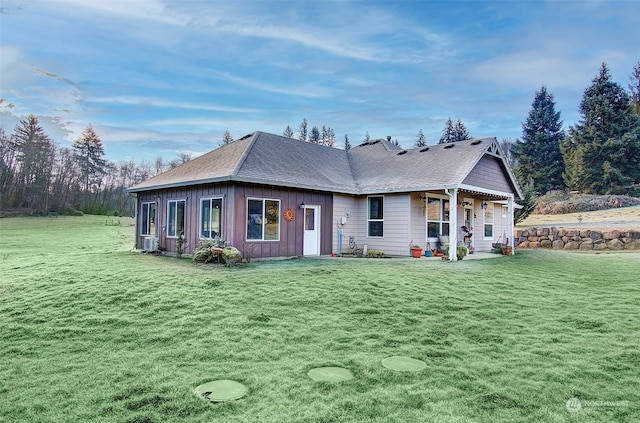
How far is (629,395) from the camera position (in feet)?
11.3

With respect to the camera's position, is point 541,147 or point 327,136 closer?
point 541,147

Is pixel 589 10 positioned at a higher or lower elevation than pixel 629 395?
higher

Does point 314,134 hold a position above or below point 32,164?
above

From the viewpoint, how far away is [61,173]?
34062mm

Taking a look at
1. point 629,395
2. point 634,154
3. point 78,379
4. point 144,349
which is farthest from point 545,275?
point 634,154

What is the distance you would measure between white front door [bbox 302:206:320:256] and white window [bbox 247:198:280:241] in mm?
1182

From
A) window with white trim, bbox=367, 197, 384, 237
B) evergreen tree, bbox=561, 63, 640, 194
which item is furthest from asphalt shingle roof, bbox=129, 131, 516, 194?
evergreen tree, bbox=561, 63, 640, 194

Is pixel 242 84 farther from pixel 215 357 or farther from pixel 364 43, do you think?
pixel 215 357

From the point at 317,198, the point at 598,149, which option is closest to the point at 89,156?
the point at 317,198

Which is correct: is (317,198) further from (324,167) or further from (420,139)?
(420,139)

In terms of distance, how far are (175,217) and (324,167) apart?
5.89 meters

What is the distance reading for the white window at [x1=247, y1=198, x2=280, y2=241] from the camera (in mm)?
11555

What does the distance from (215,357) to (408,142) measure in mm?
45772
